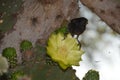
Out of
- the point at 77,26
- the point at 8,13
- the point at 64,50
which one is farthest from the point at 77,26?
the point at 8,13

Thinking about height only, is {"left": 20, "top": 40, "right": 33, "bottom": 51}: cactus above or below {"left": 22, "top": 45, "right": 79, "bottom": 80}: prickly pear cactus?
above

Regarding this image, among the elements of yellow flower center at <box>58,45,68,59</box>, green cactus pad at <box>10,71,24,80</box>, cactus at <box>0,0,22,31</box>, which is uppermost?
cactus at <box>0,0,22,31</box>

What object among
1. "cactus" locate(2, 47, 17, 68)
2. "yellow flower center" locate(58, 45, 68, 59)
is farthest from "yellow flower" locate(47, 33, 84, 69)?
"cactus" locate(2, 47, 17, 68)

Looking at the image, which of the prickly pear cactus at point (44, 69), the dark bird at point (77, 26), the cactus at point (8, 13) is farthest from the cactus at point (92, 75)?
the cactus at point (8, 13)

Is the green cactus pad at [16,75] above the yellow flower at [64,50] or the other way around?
the other way around

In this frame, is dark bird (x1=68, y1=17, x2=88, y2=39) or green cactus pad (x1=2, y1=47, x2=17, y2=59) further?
dark bird (x1=68, y1=17, x2=88, y2=39)

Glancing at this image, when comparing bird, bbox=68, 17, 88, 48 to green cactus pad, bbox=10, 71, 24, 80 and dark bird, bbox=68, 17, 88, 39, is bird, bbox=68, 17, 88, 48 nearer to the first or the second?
dark bird, bbox=68, 17, 88, 39

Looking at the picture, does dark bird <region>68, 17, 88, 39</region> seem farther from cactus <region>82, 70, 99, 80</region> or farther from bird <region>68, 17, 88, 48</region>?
cactus <region>82, 70, 99, 80</region>

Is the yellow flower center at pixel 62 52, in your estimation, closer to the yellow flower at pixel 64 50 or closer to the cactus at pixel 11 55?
the yellow flower at pixel 64 50
